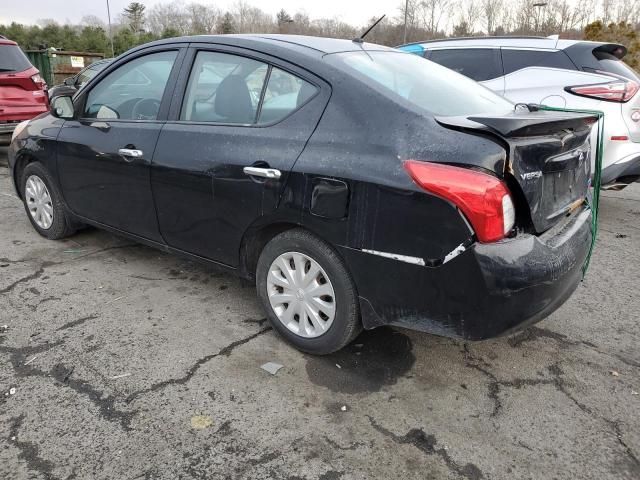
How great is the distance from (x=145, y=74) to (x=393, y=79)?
1.80m

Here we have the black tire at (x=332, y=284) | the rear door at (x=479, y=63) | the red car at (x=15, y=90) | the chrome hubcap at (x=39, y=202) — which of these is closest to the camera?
the black tire at (x=332, y=284)

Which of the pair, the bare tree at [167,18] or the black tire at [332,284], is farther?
the bare tree at [167,18]

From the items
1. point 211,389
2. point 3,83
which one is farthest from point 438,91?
point 3,83

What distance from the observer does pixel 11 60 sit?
781 cm

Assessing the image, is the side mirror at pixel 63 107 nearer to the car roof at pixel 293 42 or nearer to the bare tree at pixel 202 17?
the car roof at pixel 293 42

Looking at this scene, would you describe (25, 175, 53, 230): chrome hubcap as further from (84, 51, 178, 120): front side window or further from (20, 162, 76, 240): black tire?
(84, 51, 178, 120): front side window

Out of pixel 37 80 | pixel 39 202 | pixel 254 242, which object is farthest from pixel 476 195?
pixel 37 80

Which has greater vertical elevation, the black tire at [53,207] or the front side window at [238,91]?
the front side window at [238,91]

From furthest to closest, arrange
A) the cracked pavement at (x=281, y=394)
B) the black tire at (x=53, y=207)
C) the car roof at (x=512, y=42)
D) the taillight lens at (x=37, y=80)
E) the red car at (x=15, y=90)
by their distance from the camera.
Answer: the taillight lens at (x=37, y=80)
the red car at (x=15, y=90)
the car roof at (x=512, y=42)
the black tire at (x=53, y=207)
the cracked pavement at (x=281, y=394)

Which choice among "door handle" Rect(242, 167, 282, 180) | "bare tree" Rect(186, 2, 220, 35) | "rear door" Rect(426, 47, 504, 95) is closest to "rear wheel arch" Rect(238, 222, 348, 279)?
"door handle" Rect(242, 167, 282, 180)

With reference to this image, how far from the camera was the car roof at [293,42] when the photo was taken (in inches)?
114

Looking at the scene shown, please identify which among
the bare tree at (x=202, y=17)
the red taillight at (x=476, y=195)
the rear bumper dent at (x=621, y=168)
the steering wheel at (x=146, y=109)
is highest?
the bare tree at (x=202, y=17)

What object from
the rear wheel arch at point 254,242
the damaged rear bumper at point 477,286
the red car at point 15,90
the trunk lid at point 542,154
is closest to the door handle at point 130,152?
the rear wheel arch at point 254,242

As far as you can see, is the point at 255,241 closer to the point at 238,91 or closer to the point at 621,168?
the point at 238,91
